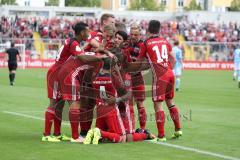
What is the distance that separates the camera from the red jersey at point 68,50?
12953 mm

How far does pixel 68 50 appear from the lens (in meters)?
13.2

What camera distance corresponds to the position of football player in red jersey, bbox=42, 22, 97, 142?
13133mm

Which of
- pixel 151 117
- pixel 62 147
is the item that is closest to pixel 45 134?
pixel 62 147

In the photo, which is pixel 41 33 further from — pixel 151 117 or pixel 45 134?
pixel 45 134

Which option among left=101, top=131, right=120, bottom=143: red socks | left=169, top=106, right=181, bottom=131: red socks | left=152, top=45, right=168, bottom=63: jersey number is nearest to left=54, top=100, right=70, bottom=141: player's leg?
left=101, top=131, right=120, bottom=143: red socks

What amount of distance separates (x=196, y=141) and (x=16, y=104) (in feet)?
29.5

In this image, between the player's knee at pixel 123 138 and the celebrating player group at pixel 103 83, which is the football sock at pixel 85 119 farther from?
the player's knee at pixel 123 138

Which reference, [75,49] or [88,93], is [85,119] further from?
[75,49]

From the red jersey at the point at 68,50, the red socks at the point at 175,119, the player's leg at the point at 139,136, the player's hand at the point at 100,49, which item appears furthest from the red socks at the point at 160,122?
the red jersey at the point at 68,50

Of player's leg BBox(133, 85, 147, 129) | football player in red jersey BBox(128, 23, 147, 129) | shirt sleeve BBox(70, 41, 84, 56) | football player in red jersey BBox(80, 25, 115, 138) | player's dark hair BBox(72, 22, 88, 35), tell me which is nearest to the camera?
shirt sleeve BBox(70, 41, 84, 56)

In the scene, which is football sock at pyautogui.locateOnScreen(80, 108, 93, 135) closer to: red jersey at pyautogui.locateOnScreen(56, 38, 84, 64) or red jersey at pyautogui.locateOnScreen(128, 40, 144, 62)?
red jersey at pyautogui.locateOnScreen(56, 38, 84, 64)

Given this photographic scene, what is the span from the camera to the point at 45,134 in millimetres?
13500

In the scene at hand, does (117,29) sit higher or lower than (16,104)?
higher

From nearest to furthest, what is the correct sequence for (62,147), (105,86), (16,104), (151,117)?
(62,147), (105,86), (151,117), (16,104)
